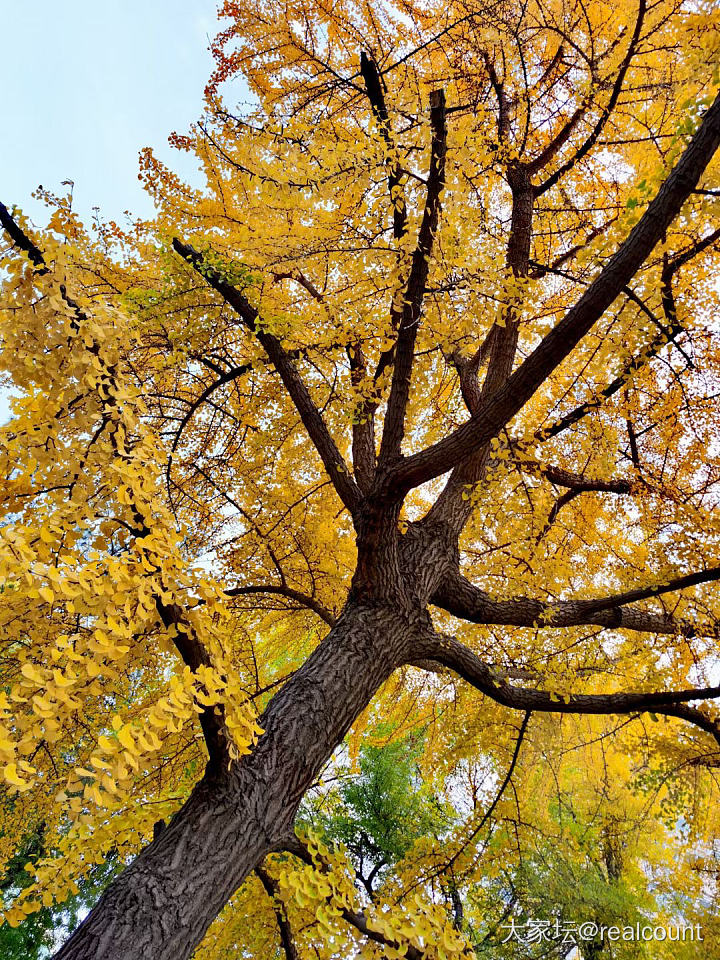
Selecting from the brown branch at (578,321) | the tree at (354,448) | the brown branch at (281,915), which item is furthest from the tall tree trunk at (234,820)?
the brown branch at (281,915)

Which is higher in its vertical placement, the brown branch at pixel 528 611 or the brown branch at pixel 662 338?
the brown branch at pixel 662 338

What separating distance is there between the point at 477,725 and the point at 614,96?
4.33 metres

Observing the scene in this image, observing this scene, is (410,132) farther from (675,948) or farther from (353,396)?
(675,948)

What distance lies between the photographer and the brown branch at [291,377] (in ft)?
9.67

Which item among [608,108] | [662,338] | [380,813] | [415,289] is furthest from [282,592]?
[380,813]

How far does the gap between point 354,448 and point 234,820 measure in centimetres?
233

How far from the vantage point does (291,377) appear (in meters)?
3.09

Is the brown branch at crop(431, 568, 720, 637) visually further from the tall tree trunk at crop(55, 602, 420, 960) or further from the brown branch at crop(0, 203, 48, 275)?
the brown branch at crop(0, 203, 48, 275)

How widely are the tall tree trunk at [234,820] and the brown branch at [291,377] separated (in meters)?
0.90

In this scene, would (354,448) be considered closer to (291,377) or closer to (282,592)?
(291,377)

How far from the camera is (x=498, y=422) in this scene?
2.39 meters

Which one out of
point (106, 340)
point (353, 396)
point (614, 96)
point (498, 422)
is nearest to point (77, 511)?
point (106, 340)

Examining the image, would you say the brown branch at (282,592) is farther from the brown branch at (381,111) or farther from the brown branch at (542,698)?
the brown branch at (381,111)

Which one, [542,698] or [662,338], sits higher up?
[662,338]
